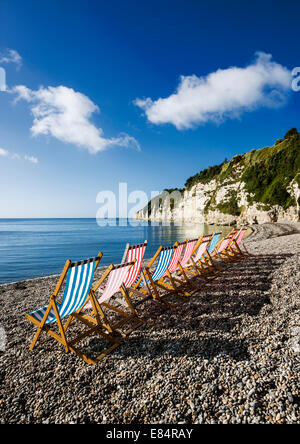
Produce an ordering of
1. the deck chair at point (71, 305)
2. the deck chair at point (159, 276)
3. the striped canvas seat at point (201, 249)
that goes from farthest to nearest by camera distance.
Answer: the striped canvas seat at point (201, 249), the deck chair at point (159, 276), the deck chair at point (71, 305)

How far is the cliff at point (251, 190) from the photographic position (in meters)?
42.9

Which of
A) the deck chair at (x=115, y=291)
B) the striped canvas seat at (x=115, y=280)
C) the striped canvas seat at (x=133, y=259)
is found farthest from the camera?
the striped canvas seat at (x=133, y=259)

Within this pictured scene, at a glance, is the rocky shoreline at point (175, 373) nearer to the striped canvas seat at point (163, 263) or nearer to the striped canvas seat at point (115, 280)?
the striped canvas seat at point (115, 280)

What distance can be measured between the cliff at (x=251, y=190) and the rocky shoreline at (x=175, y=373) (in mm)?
41217

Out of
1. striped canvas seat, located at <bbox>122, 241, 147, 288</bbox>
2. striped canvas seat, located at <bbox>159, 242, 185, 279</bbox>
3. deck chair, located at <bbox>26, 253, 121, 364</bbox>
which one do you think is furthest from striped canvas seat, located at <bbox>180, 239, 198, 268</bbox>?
deck chair, located at <bbox>26, 253, 121, 364</bbox>

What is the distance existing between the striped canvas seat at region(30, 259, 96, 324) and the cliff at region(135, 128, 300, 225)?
42.6 metres

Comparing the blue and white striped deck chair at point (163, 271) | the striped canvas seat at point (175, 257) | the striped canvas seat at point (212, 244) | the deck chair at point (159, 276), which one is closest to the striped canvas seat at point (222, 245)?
the striped canvas seat at point (212, 244)

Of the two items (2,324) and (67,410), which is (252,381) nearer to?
(67,410)

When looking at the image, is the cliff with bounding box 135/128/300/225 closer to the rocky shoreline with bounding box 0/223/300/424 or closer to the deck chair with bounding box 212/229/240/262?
the deck chair with bounding box 212/229/240/262
